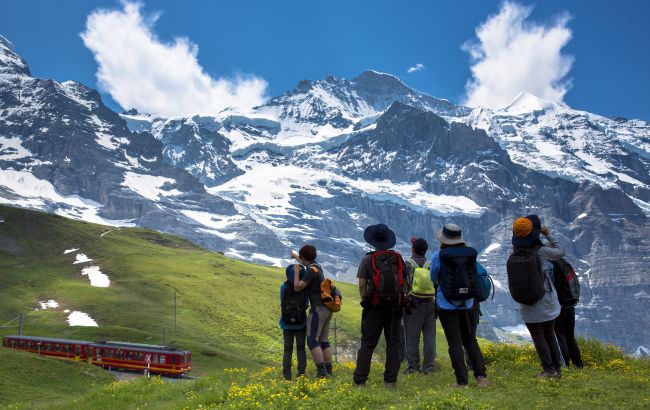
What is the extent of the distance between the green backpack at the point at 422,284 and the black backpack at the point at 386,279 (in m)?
2.96

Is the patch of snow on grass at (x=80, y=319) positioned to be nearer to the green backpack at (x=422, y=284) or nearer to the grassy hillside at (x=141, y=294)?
the grassy hillside at (x=141, y=294)

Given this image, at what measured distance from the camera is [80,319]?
337 feet

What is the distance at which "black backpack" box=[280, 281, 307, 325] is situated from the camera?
53.3 feet

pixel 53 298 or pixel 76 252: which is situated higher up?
pixel 76 252

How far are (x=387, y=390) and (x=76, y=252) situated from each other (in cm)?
16359

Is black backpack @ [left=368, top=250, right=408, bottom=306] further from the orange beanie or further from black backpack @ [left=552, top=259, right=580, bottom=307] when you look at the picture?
black backpack @ [left=552, top=259, right=580, bottom=307]

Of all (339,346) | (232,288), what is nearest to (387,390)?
(339,346)

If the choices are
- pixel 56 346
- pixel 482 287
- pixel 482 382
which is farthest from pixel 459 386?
pixel 56 346

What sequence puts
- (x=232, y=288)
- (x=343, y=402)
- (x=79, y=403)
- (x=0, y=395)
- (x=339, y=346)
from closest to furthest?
(x=343, y=402) → (x=79, y=403) → (x=0, y=395) → (x=339, y=346) → (x=232, y=288)

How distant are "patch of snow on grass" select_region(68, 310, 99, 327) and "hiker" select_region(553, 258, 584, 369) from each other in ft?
316

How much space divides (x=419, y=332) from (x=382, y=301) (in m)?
4.25

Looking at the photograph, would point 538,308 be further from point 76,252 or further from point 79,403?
point 76,252

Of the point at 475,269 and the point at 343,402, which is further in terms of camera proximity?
the point at 475,269

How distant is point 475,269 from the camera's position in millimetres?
13766
